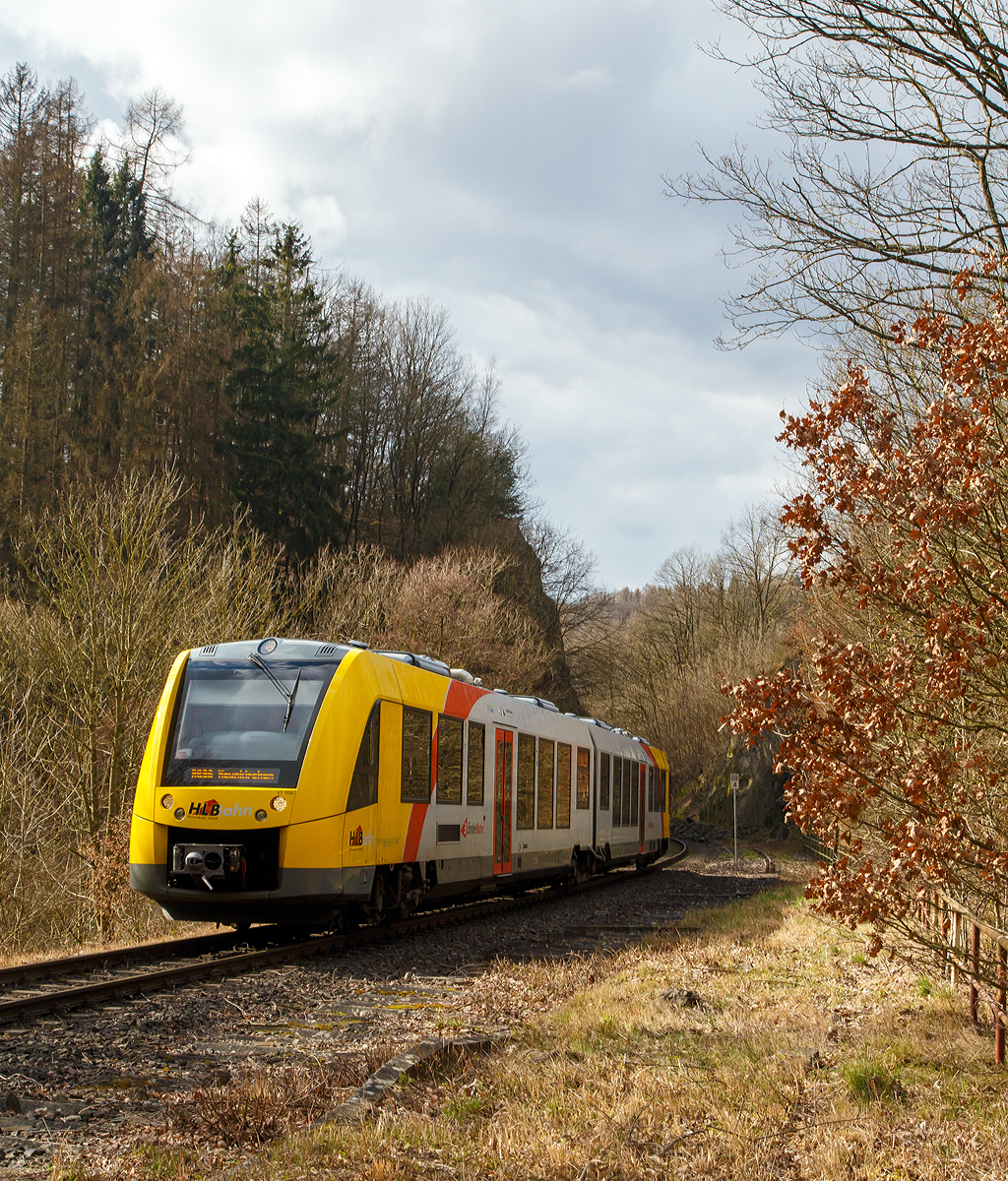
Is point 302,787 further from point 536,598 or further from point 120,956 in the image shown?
point 536,598

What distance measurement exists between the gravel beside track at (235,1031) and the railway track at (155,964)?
0.64ft

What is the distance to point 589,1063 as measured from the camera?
5.99 metres

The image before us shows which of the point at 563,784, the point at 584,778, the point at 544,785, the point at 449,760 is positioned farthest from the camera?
the point at 584,778

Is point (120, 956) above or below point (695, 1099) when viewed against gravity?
below

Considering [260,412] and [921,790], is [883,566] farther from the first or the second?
[260,412]

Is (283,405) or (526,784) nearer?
(526,784)

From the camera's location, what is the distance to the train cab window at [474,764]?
13.6 metres

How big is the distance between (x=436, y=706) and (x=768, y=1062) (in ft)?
23.5

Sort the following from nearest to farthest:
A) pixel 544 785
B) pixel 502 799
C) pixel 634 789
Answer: pixel 502 799 → pixel 544 785 → pixel 634 789

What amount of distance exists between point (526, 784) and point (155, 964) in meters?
7.53

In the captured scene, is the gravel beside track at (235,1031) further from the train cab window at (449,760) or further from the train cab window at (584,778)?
the train cab window at (584,778)

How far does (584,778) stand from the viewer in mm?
19672

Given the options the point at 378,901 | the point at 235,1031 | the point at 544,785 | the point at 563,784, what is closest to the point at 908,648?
the point at 235,1031

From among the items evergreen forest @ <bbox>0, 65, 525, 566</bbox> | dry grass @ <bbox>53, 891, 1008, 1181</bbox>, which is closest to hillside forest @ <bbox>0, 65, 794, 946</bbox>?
evergreen forest @ <bbox>0, 65, 525, 566</bbox>
